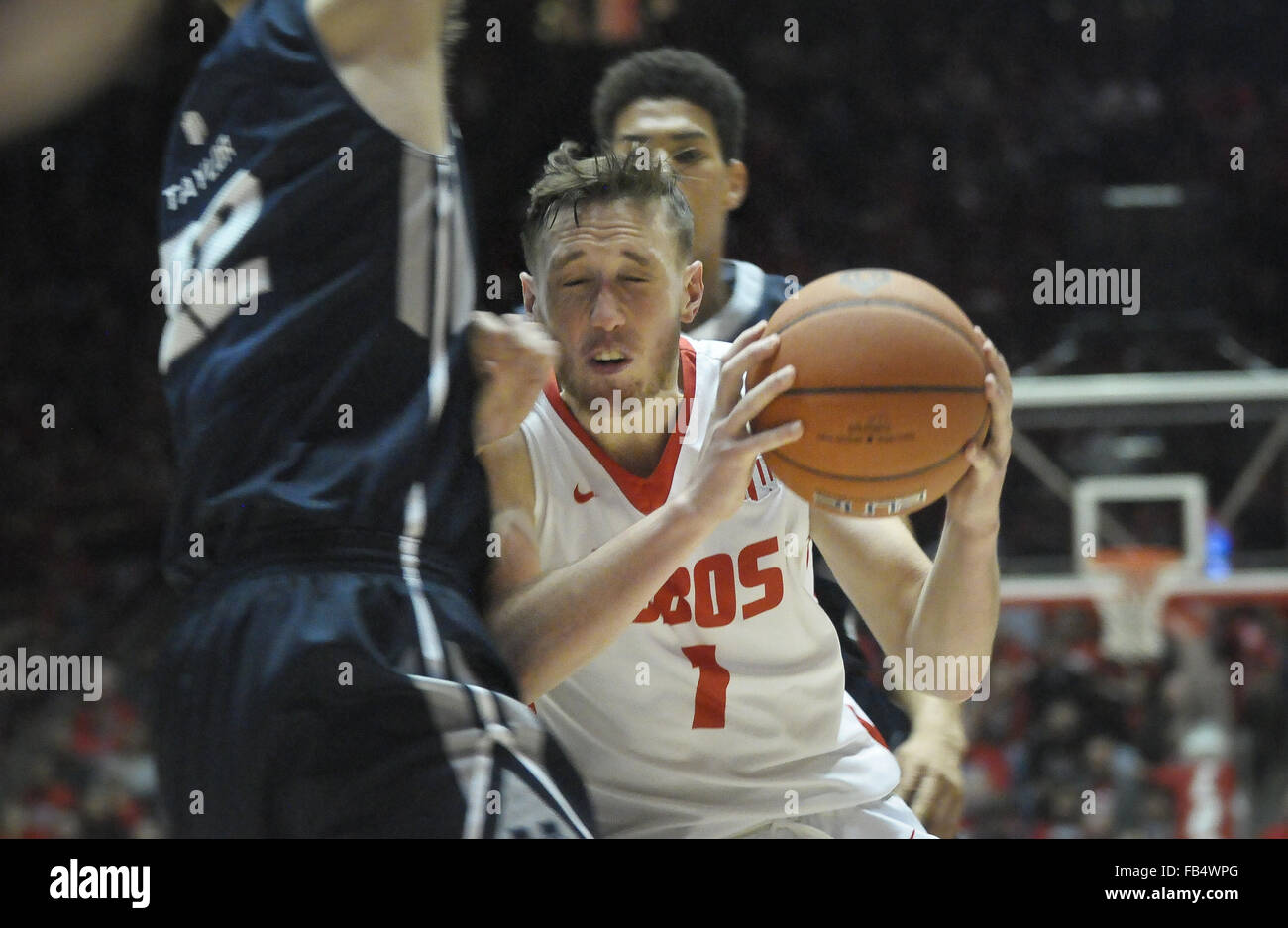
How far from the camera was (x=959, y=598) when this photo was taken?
2275mm

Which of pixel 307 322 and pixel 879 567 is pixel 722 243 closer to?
pixel 879 567

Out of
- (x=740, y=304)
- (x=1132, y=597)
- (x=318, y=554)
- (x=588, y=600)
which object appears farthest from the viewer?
(x=1132, y=597)

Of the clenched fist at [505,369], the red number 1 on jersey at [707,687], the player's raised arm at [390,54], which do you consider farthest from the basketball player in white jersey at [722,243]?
the player's raised arm at [390,54]

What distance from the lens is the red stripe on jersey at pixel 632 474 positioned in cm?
232

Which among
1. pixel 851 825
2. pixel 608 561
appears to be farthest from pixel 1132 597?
pixel 608 561

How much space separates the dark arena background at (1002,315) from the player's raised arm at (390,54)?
72.7 inches

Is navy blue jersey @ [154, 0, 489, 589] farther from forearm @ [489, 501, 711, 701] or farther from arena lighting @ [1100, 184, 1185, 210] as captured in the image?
arena lighting @ [1100, 184, 1185, 210]

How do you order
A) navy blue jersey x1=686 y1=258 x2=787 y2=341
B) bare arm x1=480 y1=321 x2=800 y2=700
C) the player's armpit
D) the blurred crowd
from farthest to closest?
the blurred crowd < navy blue jersey x1=686 y1=258 x2=787 y2=341 < the player's armpit < bare arm x1=480 y1=321 x2=800 y2=700

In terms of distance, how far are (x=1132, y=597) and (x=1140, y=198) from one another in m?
1.96

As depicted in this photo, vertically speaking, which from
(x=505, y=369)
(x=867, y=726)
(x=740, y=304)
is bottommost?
(x=867, y=726)

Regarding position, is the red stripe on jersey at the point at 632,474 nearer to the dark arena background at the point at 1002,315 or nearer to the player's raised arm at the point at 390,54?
the player's raised arm at the point at 390,54

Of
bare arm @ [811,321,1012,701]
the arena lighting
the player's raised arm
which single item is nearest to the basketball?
bare arm @ [811,321,1012,701]

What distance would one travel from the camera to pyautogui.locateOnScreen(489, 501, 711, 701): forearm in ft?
6.70

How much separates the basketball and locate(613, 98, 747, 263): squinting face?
1.04 m
